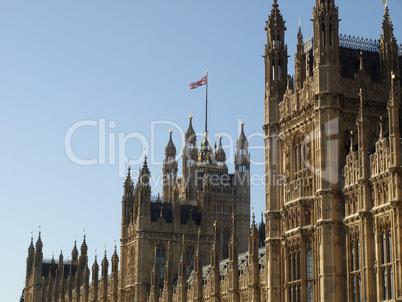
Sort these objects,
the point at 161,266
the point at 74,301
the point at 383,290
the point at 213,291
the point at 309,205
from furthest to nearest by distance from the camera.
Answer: the point at 74,301 → the point at 161,266 → the point at 213,291 → the point at 309,205 → the point at 383,290

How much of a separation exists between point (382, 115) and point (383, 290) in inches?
517

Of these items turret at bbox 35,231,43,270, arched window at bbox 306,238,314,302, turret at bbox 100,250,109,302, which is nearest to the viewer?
arched window at bbox 306,238,314,302

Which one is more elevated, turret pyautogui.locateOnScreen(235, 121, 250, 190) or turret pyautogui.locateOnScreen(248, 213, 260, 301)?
turret pyautogui.locateOnScreen(235, 121, 250, 190)

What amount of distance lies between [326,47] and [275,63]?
7.19m

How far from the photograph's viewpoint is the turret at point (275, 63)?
6075 centimetres

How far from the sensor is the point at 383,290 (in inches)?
1875

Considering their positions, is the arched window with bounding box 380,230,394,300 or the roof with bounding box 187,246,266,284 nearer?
the arched window with bounding box 380,230,394,300

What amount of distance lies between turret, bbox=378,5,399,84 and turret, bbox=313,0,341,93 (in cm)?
445

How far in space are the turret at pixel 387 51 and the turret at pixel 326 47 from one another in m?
4.45

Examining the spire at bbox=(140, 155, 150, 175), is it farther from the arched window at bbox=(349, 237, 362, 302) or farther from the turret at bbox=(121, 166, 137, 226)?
the arched window at bbox=(349, 237, 362, 302)

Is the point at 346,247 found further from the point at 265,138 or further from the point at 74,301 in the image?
the point at 74,301

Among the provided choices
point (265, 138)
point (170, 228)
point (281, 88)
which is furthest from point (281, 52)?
point (170, 228)

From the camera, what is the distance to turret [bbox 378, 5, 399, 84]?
189ft

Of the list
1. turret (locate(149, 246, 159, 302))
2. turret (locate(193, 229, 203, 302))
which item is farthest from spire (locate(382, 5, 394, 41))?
turret (locate(149, 246, 159, 302))
